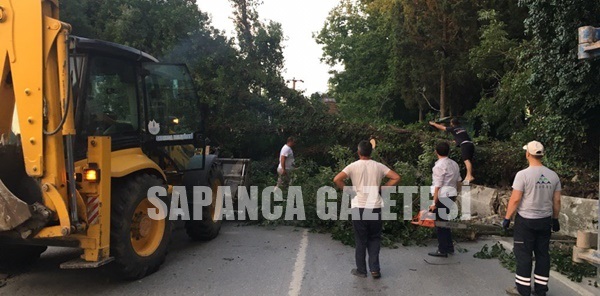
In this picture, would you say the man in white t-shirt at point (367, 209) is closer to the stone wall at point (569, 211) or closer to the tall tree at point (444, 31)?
the stone wall at point (569, 211)

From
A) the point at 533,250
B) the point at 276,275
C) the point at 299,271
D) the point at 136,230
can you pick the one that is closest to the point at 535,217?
the point at 533,250

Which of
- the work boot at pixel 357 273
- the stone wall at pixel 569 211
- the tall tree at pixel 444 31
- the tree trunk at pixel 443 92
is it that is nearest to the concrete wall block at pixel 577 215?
the stone wall at pixel 569 211

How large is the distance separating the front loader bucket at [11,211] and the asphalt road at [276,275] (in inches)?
43.3

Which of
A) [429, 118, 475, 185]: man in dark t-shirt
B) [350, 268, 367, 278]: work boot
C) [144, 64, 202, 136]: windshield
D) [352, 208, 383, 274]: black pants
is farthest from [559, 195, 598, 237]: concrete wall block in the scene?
[144, 64, 202, 136]: windshield

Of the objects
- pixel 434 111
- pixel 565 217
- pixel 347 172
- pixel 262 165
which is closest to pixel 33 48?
pixel 347 172

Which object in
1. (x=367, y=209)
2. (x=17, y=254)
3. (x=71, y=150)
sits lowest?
(x=17, y=254)

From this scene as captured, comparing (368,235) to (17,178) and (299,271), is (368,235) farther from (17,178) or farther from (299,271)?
(17,178)

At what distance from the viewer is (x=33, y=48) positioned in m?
4.38

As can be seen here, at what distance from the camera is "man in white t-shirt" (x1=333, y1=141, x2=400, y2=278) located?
5547 mm

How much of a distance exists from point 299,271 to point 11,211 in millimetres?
3377

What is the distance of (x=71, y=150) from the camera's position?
4.49 metres

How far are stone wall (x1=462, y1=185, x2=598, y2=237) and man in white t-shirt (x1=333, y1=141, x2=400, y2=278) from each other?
3.95 meters

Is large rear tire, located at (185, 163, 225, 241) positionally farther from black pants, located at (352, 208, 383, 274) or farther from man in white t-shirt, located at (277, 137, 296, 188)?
black pants, located at (352, 208, 383, 274)

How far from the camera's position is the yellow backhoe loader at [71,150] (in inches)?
172
